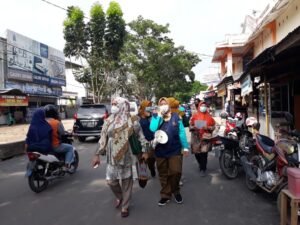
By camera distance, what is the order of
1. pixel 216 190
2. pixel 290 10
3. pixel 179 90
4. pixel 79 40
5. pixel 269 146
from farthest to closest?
1. pixel 179 90
2. pixel 79 40
3. pixel 290 10
4. pixel 216 190
5. pixel 269 146

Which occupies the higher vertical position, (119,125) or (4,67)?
(4,67)

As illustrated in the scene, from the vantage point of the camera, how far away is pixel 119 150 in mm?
4570

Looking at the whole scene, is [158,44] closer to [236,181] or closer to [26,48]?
[26,48]

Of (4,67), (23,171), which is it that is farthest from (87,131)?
(4,67)

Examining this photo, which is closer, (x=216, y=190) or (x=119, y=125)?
(x=119, y=125)

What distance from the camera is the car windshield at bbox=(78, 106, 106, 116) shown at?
13.7m

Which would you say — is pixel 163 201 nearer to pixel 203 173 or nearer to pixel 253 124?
pixel 203 173

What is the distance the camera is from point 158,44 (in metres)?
30.6

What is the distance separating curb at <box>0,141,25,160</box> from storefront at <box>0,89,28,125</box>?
1431cm

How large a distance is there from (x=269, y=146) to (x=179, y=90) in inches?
1190

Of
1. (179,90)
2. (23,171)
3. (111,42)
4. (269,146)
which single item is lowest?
(23,171)

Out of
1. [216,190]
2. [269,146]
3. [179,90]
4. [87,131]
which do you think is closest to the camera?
[269,146]

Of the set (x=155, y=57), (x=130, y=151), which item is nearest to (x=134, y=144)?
(x=130, y=151)

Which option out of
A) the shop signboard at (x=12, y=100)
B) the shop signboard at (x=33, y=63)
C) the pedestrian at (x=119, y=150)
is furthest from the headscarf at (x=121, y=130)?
the shop signboard at (x=33, y=63)
